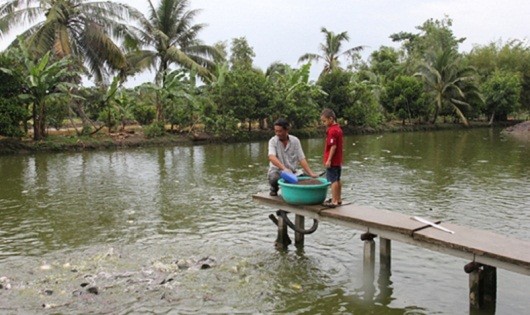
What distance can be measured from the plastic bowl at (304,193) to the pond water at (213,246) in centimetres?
93

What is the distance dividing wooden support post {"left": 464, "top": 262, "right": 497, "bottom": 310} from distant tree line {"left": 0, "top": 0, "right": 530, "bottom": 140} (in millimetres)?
19689

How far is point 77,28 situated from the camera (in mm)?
25047

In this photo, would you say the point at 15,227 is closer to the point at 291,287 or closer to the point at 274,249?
the point at 274,249

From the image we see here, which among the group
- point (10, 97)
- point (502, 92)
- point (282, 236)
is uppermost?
point (502, 92)

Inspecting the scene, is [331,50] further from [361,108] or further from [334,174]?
[334,174]

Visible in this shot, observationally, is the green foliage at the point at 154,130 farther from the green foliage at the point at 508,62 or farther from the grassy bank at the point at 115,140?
the green foliage at the point at 508,62

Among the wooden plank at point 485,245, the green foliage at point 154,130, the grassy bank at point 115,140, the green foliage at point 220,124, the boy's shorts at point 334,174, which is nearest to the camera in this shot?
the wooden plank at point 485,245

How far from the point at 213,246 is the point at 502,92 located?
1730 inches

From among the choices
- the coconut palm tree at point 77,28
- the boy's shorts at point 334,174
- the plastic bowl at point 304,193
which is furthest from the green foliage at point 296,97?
the plastic bowl at point 304,193

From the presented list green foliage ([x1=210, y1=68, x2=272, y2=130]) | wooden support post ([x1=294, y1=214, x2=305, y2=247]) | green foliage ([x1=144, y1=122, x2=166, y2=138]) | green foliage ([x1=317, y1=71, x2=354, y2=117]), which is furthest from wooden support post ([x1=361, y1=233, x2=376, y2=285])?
green foliage ([x1=317, y1=71, x2=354, y2=117])

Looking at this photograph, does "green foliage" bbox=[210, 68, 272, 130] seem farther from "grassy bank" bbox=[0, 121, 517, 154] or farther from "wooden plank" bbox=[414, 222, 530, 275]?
"wooden plank" bbox=[414, 222, 530, 275]

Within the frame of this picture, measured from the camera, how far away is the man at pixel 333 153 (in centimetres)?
705

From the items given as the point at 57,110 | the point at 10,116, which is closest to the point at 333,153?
the point at 10,116

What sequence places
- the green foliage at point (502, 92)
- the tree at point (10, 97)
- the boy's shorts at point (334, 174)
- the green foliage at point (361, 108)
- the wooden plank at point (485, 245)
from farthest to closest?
the green foliage at point (502, 92) → the green foliage at point (361, 108) → the tree at point (10, 97) → the boy's shorts at point (334, 174) → the wooden plank at point (485, 245)
